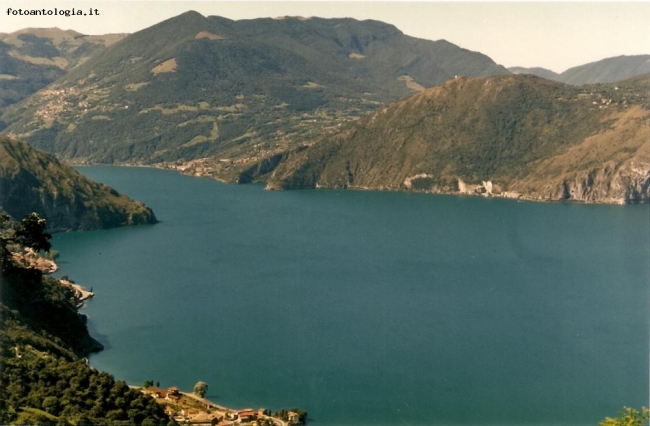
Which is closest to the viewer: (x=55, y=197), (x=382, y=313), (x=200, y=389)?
(x=200, y=389)

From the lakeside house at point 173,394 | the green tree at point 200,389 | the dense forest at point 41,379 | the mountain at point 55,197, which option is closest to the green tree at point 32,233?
the dense forest at point 41,379

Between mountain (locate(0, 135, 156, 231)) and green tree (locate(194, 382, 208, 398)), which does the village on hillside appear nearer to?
green tree (locate(194, 382, 208, 398))

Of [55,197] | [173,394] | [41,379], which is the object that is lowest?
[173,394]

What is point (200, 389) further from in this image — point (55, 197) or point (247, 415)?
point (55, 197)

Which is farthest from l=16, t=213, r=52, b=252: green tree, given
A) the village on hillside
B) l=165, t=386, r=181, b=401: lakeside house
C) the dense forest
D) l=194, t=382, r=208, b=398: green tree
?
l=194, t=382, r=208, b=398: green tree

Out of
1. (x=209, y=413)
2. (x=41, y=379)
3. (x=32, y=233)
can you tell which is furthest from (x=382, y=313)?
(x=41, y=379)
